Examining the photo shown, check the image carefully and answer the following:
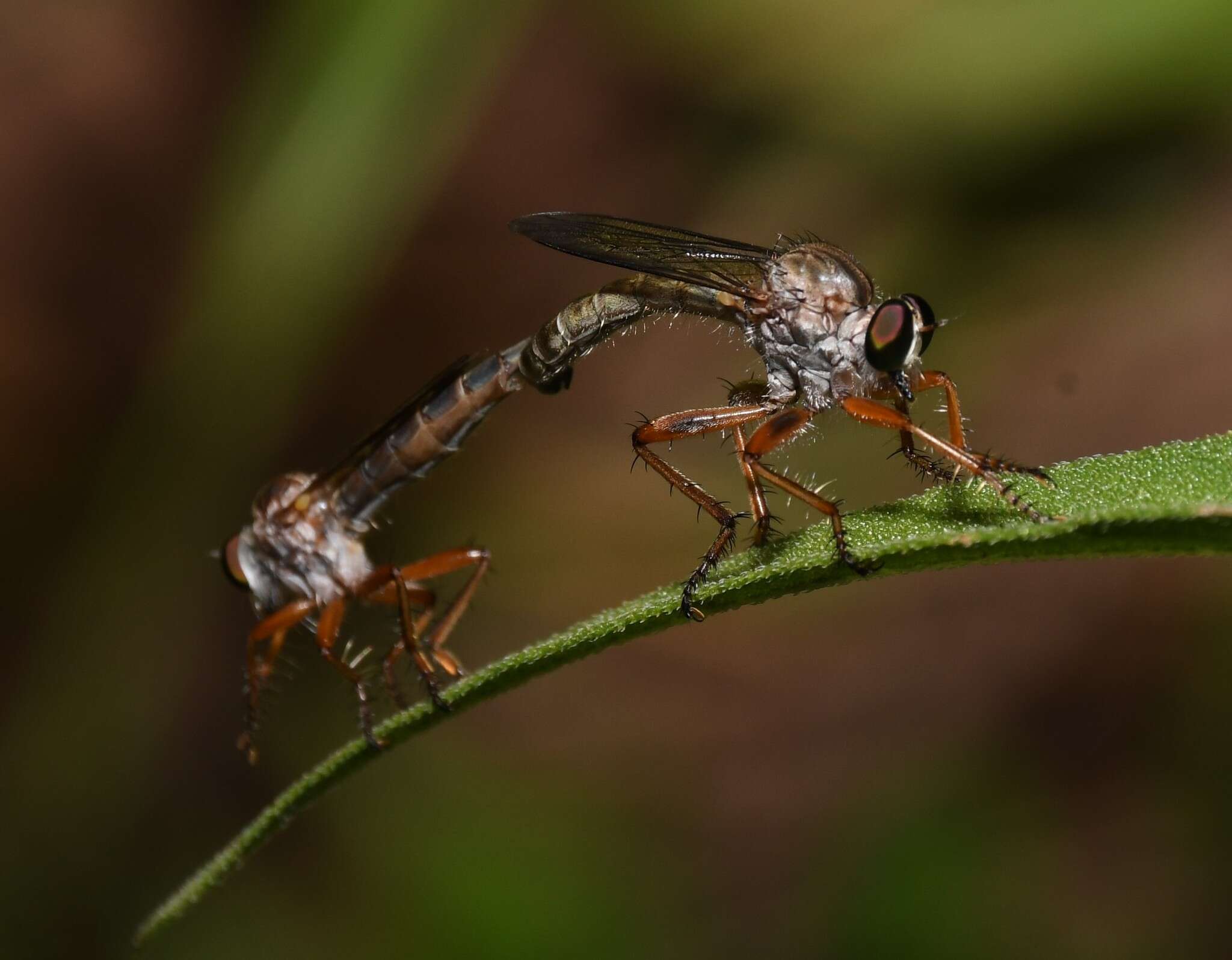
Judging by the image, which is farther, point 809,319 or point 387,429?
point 387,429

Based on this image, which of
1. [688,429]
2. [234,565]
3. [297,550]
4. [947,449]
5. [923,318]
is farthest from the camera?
[234,565]

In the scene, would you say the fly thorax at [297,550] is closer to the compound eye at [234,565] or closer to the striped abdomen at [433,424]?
the compound eye at [234,565]

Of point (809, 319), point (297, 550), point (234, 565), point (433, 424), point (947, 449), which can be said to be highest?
point (809, 319)

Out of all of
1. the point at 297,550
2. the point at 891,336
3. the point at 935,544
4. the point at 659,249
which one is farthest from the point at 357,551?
the point at 935,544

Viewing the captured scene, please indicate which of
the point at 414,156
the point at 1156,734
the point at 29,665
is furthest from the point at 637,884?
the point at 414,156

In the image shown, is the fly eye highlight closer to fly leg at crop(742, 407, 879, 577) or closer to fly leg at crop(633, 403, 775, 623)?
fly leg at crop(742, 407, 879, 577)

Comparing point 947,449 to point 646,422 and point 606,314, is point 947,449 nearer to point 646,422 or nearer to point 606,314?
point 646,422

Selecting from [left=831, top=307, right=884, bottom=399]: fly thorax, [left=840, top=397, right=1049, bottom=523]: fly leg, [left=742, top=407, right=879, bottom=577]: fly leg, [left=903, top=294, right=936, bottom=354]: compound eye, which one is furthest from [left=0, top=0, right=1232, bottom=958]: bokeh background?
[left=840, top=397, right=1049, bottom=523]: fly leg
